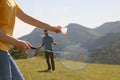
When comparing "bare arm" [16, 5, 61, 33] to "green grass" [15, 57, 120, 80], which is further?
"green grass" [15, 57, 120, 80]

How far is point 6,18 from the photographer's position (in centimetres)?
531

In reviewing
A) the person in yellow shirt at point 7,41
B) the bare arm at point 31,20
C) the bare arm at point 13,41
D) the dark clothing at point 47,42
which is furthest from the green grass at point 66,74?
the bare arm at point 13,41

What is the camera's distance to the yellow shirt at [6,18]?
17.2ft

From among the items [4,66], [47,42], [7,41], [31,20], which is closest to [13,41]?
[7,41]

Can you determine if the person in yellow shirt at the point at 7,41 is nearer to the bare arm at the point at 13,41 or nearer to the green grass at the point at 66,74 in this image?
the bare arm at the point at 13,41

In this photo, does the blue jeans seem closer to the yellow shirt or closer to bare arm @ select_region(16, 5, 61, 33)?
the yellow shirt

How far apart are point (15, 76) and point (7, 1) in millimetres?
1066

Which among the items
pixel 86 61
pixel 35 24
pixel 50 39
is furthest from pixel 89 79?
pixel 35 24

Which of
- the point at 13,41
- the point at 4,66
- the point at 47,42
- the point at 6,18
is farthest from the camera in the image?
the point at 47,42

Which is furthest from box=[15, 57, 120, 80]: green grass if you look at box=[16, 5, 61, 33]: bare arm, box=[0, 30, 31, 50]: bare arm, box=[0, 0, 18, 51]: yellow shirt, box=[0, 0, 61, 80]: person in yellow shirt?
box=[0, 30, 31, 50]: bare arm

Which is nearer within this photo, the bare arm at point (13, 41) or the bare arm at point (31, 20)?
the bare arm at point (13, 41)

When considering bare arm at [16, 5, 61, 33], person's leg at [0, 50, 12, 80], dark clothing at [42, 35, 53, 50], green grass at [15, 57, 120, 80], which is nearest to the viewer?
person's leg at [0, 50, 12, 80]

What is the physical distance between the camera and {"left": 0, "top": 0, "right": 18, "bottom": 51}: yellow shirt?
5243mm

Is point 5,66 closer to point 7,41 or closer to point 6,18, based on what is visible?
point 7,41
